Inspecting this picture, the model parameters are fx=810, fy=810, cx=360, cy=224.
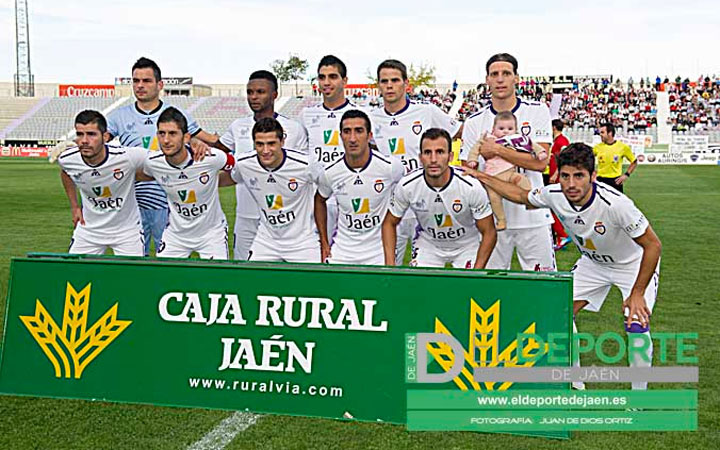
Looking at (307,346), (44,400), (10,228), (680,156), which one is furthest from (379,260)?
(680,156)

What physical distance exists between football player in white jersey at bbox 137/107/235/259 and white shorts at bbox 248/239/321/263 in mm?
291

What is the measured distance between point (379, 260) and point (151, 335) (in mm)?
2183

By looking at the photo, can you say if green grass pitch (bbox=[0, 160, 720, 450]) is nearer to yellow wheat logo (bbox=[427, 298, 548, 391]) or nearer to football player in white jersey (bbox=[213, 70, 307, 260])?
yellow wheat logo (bbox=[427, 298, 548, 391])

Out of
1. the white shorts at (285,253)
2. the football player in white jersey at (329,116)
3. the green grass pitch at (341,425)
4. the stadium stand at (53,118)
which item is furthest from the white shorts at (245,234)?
the stadium stand at (53,118)

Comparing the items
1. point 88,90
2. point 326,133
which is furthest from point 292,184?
point 88,90

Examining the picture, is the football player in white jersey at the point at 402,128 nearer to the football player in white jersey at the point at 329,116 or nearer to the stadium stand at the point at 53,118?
the football player in white jersey at the point at 329,116

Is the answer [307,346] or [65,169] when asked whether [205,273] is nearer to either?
[307,346]

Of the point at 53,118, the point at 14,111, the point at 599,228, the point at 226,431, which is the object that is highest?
the point at 14,111

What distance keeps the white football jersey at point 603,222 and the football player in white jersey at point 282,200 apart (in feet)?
6.29

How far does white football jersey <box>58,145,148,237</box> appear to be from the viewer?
6578 mm

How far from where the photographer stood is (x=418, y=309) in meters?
4.37

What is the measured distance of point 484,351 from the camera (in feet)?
14.0

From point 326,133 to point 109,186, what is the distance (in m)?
1.84

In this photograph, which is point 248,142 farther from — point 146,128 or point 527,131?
point 527,131
